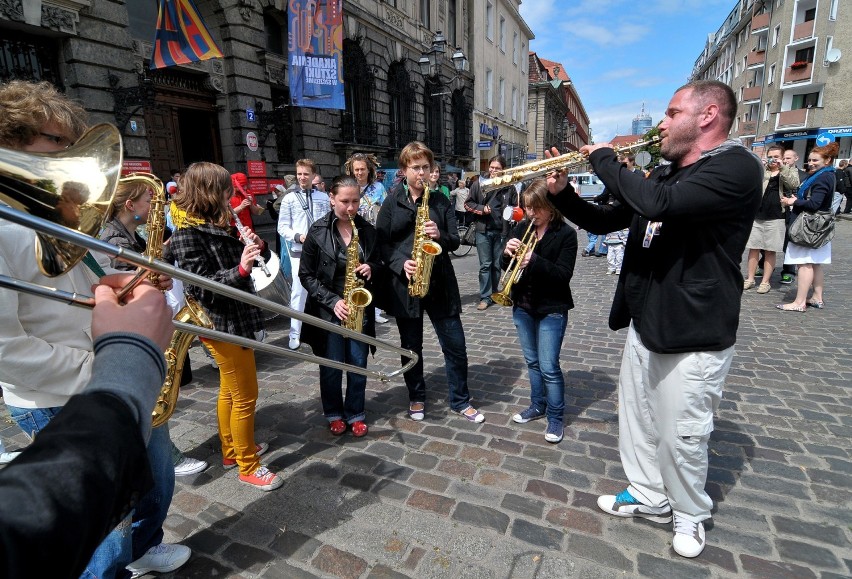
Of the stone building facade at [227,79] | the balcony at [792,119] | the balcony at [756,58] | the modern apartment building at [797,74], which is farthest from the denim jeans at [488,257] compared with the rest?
→ the balcony at [756,58]

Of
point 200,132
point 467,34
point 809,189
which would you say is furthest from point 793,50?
point 200,132

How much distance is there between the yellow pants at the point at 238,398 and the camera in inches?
114

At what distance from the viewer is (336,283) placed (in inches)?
142

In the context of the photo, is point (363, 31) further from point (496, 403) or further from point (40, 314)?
point (40, 314)

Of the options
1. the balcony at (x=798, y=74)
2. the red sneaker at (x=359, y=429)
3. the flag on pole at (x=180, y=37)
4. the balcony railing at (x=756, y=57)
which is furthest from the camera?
the balcony railing at (x=756, y=57)

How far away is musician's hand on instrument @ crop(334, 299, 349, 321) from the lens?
3.40 meters

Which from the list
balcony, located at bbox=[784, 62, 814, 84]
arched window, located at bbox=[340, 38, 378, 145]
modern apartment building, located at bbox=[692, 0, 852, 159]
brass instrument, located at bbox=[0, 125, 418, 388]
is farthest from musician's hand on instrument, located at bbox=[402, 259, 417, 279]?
balcony, located at bbox=[784, 62, 814, 84]

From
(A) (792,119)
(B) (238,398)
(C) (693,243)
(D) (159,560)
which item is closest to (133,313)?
(D) (159,560)

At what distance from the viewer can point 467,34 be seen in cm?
2669

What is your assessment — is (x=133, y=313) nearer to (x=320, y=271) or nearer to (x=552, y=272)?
(x=320, y=271)

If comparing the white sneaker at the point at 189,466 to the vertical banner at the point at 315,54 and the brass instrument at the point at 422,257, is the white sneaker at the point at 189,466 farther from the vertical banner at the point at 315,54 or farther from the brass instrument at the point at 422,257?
the vertical banner at the point at 315,54

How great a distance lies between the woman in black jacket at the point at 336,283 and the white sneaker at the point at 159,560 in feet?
4.75

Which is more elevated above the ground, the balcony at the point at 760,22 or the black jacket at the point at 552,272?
the balcony at the point at 760,22

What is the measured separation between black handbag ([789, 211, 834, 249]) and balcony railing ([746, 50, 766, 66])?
1784 inches
